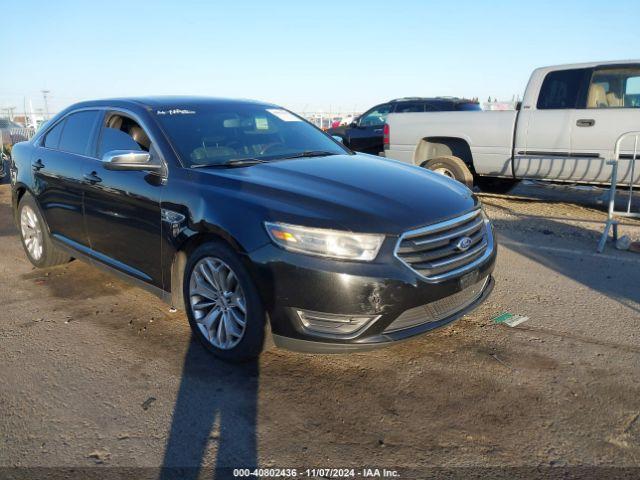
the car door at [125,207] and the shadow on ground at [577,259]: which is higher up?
the car door at [125,207]

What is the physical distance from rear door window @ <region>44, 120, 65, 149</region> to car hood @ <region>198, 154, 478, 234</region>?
2339 mm

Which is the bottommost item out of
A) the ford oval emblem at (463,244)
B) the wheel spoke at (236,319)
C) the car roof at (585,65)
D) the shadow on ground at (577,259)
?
the shadow on ground at (577,259)

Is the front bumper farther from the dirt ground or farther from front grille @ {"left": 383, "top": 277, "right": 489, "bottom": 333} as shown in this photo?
the dirt ground

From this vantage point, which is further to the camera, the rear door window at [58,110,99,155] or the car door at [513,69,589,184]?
the car door at [513,69,589,184]

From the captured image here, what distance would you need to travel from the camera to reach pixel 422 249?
3.07 m


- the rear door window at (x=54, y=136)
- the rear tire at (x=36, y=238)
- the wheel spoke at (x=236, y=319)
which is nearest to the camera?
the wheel spoke at (x=236, y=319)

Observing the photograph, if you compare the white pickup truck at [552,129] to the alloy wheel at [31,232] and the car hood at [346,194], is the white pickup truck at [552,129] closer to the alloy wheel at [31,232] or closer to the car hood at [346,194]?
the car hood at [346,194]

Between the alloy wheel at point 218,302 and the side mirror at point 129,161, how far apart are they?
812 millimetres

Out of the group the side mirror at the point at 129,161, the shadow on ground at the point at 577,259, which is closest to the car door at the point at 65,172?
the side mirror at the point at 129,161

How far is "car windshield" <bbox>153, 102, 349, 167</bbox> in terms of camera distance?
3908 mm

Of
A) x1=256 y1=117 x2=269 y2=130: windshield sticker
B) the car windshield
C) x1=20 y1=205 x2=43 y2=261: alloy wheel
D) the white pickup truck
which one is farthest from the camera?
the white pickup truck

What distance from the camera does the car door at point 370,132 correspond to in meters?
13.2

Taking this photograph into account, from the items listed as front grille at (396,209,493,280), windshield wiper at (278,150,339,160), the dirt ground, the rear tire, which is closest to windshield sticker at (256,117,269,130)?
windshield wiper at (278,150,339,160)

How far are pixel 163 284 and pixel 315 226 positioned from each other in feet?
4.69
